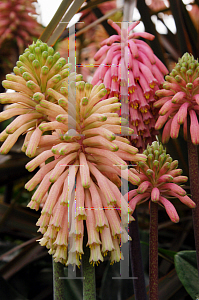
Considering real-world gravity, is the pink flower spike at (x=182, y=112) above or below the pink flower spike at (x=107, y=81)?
below

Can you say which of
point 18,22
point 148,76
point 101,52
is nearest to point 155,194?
point 148,76

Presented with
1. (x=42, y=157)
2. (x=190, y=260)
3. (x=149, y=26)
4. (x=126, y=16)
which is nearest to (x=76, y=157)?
(x=42, y=157)

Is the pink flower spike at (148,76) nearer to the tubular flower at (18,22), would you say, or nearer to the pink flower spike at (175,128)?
the pink flower spike at (175,128)

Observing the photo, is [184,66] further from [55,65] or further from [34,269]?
[34,269]

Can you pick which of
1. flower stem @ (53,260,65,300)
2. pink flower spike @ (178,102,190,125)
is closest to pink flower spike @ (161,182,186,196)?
pink flower spike @ (178,102,190,125)

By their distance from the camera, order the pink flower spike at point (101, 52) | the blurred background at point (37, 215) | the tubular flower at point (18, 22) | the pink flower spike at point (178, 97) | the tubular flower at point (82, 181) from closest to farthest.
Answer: the tubular flower at point (82, 181) < the pink flower spike at point (178, 97) < the pink flower spike at point (101, 52) < the blurred background at point (37, 215) < the tubular flower at point (18, 22)

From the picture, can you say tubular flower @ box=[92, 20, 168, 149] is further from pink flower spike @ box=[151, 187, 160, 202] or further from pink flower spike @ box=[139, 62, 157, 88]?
pink flower spike @ box=[151, 187, 160, 202]

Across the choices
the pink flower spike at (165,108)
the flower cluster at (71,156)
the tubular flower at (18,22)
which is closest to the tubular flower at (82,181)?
the flower cluster at (71,156)

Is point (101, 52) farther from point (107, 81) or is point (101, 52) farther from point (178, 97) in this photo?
point (178, 97)

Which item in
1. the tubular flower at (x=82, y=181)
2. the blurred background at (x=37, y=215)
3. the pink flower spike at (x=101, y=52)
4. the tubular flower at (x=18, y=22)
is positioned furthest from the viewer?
the tubular flower at (x=18, y=22)
